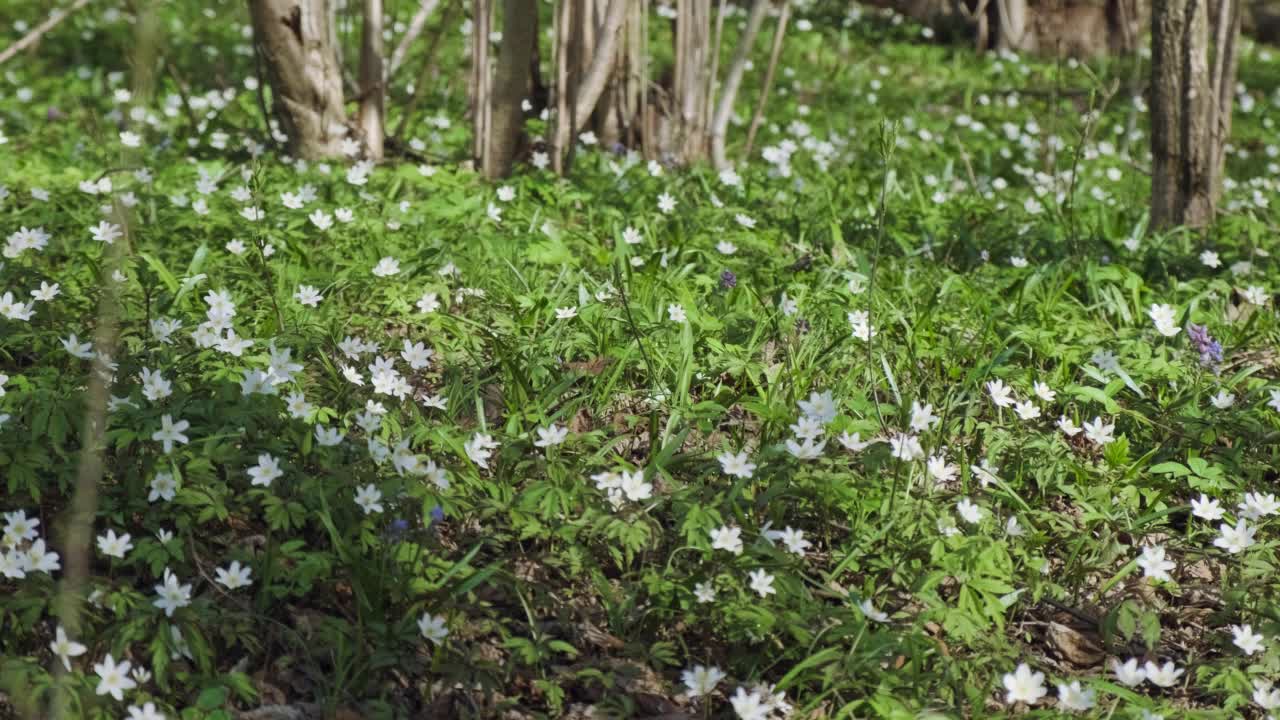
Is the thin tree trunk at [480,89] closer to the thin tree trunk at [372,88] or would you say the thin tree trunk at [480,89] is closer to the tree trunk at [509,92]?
the tree trunk at [509,92]

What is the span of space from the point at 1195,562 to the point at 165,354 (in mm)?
2324

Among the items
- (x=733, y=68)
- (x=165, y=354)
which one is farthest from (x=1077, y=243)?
(x=165, y=354)

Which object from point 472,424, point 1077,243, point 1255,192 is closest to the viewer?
point 472,424

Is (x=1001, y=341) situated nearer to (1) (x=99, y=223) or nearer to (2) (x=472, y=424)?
(2) (x=472, y=424)

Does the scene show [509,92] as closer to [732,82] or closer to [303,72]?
[303,72]

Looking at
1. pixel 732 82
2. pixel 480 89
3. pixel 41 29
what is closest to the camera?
pixel 41 29

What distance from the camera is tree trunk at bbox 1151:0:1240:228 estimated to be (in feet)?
12.6

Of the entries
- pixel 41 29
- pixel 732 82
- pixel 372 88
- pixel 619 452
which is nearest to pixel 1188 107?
pixel 732 82

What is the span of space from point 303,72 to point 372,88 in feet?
0.86

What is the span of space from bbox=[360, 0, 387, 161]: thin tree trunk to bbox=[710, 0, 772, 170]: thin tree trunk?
128 cm

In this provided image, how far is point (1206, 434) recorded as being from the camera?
113 inches

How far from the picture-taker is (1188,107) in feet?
12.8

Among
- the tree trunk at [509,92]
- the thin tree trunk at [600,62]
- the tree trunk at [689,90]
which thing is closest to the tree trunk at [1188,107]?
the tree trunk at [689,90]

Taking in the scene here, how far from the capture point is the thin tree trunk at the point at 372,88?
14.3 feet
